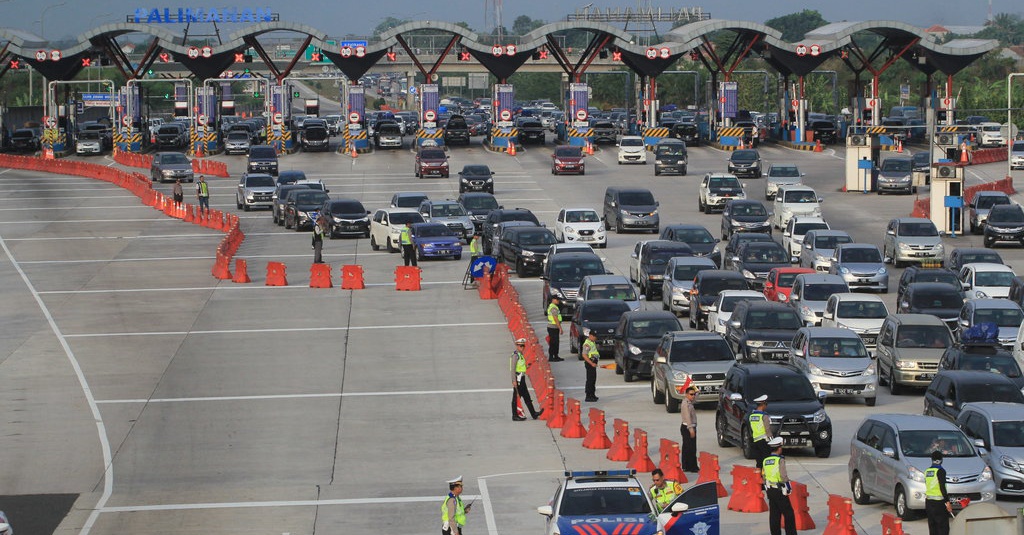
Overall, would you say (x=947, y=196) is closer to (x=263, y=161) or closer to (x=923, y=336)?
(x=923, y=336)

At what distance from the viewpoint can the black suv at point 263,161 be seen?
76.9 metres

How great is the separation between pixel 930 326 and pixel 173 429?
13.9 m

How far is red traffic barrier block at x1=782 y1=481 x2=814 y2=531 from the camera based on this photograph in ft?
66.5

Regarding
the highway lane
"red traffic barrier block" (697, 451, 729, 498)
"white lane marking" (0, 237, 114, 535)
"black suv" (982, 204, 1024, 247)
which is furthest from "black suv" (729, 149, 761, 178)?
"red traffic barrier block" (697, 451, 729, 498)

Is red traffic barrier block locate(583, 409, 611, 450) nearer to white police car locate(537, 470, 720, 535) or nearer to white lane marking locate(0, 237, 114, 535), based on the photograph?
white police car locate(537, 470, 720, 535)

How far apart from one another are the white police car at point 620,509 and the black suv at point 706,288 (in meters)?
19.0

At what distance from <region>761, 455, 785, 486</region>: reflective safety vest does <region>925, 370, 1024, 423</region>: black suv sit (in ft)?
20.5

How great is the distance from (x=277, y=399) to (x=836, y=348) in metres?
10.1

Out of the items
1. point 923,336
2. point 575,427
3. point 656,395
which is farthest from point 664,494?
point 923,336

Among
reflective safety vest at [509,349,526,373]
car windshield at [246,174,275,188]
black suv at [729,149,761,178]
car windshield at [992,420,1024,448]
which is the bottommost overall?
car windshield at [992,420,1024,448]

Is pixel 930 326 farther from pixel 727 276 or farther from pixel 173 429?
pixel 173 429

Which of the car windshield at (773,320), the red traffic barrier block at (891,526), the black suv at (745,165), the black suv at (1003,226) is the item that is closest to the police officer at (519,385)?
the car windshield at (773,320)

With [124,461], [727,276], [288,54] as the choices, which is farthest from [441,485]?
[288,54]

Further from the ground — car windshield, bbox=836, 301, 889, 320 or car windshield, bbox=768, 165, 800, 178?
car windshield, bbox=768, 165, 800, 178
